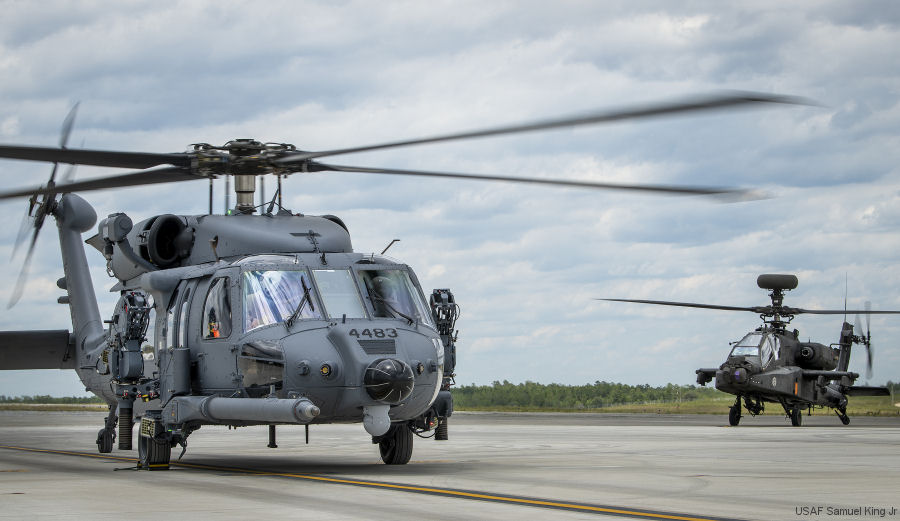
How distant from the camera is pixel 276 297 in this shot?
46.6 feet

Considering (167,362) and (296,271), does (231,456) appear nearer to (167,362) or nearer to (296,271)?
(167,362)

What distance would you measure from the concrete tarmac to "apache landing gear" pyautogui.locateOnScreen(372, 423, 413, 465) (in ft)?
Answer: 0.95

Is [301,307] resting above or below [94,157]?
below

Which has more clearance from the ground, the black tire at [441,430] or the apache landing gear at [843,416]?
the black tire at [441,430]

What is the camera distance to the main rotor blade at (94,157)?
39.2ft

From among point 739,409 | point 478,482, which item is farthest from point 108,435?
point 739,409

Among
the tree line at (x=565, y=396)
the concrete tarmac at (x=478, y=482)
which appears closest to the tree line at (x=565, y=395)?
the tree line at (x=565, y=396)

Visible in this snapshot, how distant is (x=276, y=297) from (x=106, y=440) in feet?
24.3

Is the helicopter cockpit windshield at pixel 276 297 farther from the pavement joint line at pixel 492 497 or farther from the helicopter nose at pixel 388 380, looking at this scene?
the pavement joint line at pixel 492 497

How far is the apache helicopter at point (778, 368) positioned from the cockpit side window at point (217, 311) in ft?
55.8

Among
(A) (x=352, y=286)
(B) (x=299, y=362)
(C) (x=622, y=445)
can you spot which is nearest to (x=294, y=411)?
(B) (x=299, y=362)

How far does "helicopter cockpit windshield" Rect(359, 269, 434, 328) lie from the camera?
14462mm

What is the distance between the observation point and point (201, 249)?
52.7ft

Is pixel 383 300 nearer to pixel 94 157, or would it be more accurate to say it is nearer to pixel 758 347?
pixel 94 157
